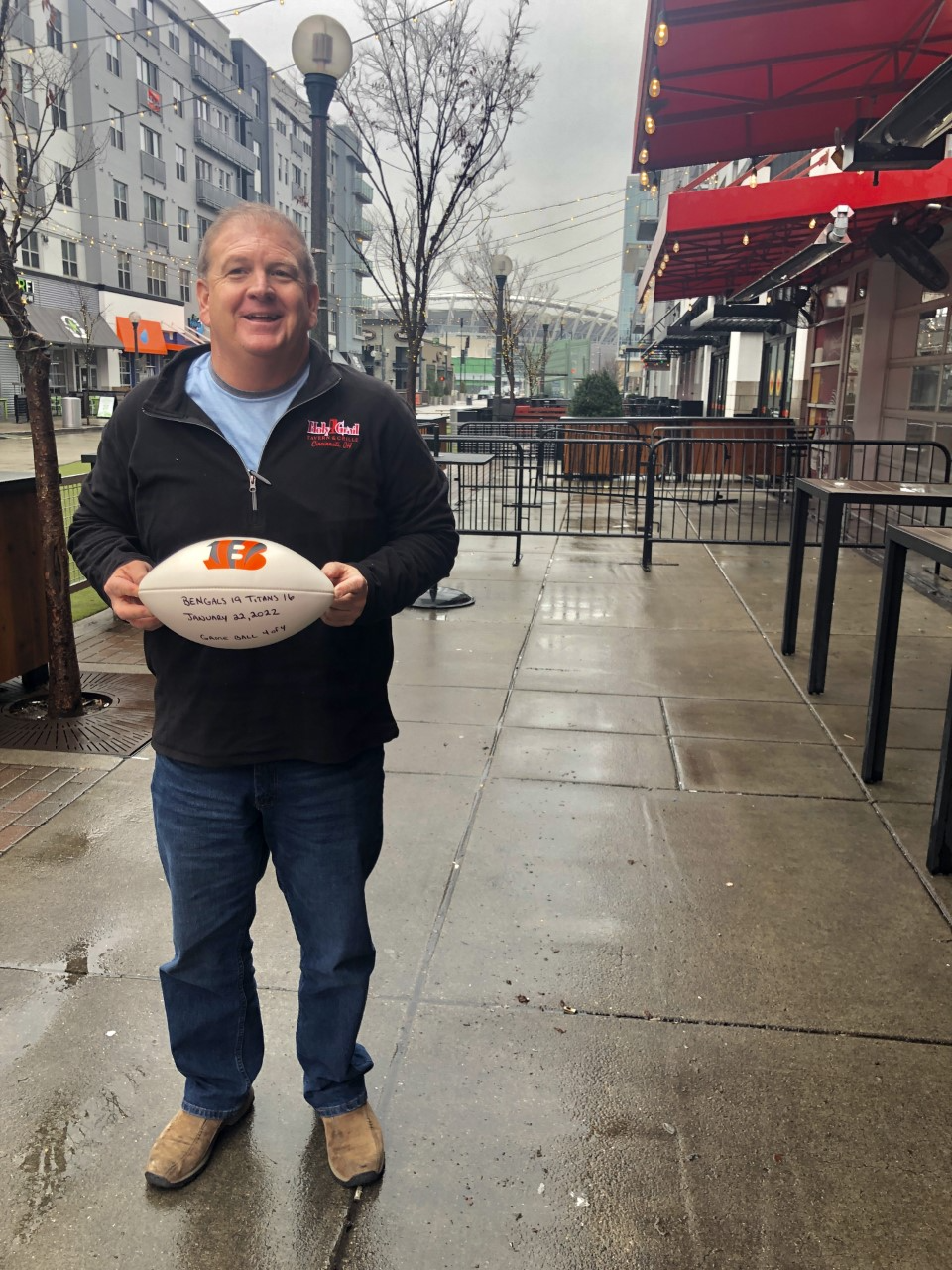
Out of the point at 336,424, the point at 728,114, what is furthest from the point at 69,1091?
the point at 728,114

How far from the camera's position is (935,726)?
17.4ft

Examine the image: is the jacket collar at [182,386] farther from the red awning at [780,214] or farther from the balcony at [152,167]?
the balcony at [152,167]

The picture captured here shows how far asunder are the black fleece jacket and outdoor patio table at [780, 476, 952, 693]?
3.60m

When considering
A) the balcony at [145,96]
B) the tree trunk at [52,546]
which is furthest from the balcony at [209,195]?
the tree trunk at [52,546]

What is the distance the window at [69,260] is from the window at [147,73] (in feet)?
35.7

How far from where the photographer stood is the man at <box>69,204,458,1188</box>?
206cm

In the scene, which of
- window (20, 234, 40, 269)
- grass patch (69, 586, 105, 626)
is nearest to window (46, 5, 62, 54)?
grass patch (69, 586, 105, 626)

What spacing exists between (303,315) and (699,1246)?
214 centimetres

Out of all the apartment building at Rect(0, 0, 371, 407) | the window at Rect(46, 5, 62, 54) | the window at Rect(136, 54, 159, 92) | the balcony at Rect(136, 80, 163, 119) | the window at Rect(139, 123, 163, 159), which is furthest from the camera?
the window at Rect(139, 123, 163, 159)

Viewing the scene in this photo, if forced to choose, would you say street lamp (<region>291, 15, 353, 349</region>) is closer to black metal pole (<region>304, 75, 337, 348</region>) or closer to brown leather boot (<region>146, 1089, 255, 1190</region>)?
black metal pole (<region>304, 75, 337, 348</region>)

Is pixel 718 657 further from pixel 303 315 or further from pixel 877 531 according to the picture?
pixel 877 531

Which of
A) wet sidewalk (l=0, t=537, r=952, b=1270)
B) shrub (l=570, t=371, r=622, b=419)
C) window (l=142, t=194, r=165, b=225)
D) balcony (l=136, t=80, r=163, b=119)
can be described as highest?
balcony (l=136, t=80, r=163, b=119)

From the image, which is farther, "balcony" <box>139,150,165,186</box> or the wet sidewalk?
"balcony" <box>139,150,165,186</box>

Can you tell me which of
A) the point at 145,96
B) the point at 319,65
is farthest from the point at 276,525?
the point at 145,96
